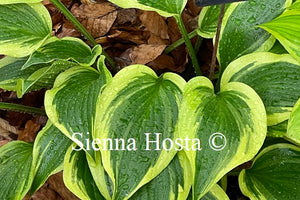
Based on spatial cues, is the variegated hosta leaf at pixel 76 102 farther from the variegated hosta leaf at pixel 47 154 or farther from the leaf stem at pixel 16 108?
the leaf stem at pixel 16 108

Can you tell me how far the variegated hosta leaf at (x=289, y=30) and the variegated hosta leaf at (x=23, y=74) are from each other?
0.56 m

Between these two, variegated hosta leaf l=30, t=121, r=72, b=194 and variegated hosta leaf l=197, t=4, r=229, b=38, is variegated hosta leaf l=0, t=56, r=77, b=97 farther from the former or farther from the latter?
variegated hosta leaf l=197, t=4, r=229, b=38

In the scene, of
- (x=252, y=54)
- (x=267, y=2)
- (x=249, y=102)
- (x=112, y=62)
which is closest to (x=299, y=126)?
(x=249, y=102)

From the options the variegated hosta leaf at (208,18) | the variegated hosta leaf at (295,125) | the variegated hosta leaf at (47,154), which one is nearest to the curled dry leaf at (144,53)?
the variegated hosta leaf at (208,18)

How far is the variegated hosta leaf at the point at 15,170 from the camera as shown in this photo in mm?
1145

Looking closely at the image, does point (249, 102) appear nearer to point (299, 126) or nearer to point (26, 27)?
point (299, 126)

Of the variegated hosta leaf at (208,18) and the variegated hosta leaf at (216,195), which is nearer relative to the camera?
the variegated hosta leaf at (216,195)

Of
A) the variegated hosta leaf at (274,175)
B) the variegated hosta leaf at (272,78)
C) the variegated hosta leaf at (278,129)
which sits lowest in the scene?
the variegated hosta leaf at (274,175)

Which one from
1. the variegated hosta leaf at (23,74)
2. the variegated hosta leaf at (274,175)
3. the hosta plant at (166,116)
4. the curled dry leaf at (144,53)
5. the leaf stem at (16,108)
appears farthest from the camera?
the curled dry leaf at (144,53)

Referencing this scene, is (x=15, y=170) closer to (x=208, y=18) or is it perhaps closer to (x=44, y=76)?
(x=44, y=76)

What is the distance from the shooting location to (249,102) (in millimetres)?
987

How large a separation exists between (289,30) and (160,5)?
0.36m

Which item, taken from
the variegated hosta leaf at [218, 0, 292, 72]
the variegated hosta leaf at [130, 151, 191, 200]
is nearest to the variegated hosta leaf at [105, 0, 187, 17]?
the variegated hosta leaf at [218, 0, 292, 72]

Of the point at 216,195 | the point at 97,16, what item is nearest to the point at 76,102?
the point at 216,195
